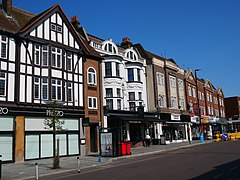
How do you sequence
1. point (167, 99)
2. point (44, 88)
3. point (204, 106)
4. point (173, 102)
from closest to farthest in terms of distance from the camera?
point (44, 88) < point (167, 99) < point (173, 102) < point (204, 106)

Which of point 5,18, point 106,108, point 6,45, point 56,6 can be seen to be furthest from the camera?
point 106,108

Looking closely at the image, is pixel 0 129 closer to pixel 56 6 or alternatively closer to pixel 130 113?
pixel 56 6

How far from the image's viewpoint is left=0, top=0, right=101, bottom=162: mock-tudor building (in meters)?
21.0

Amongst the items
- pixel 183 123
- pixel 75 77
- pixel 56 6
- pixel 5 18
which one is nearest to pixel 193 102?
pixel 183 123

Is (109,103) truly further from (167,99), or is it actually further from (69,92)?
(167,99)

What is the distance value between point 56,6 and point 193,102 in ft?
112

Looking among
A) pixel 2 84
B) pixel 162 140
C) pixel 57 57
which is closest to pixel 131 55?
pixel 162 140

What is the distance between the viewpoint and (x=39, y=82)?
76.3ft

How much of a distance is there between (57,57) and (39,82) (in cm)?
321

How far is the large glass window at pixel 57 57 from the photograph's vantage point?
24.8 m

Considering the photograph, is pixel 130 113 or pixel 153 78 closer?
pixel 130 113

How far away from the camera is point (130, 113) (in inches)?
1283

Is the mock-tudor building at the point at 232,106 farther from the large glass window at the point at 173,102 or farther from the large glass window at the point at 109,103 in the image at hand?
the large glass window at the point at 109,103

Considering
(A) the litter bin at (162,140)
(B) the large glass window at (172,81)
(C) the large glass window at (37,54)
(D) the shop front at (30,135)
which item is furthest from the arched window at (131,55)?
(C) the large glass window at (37,54)
